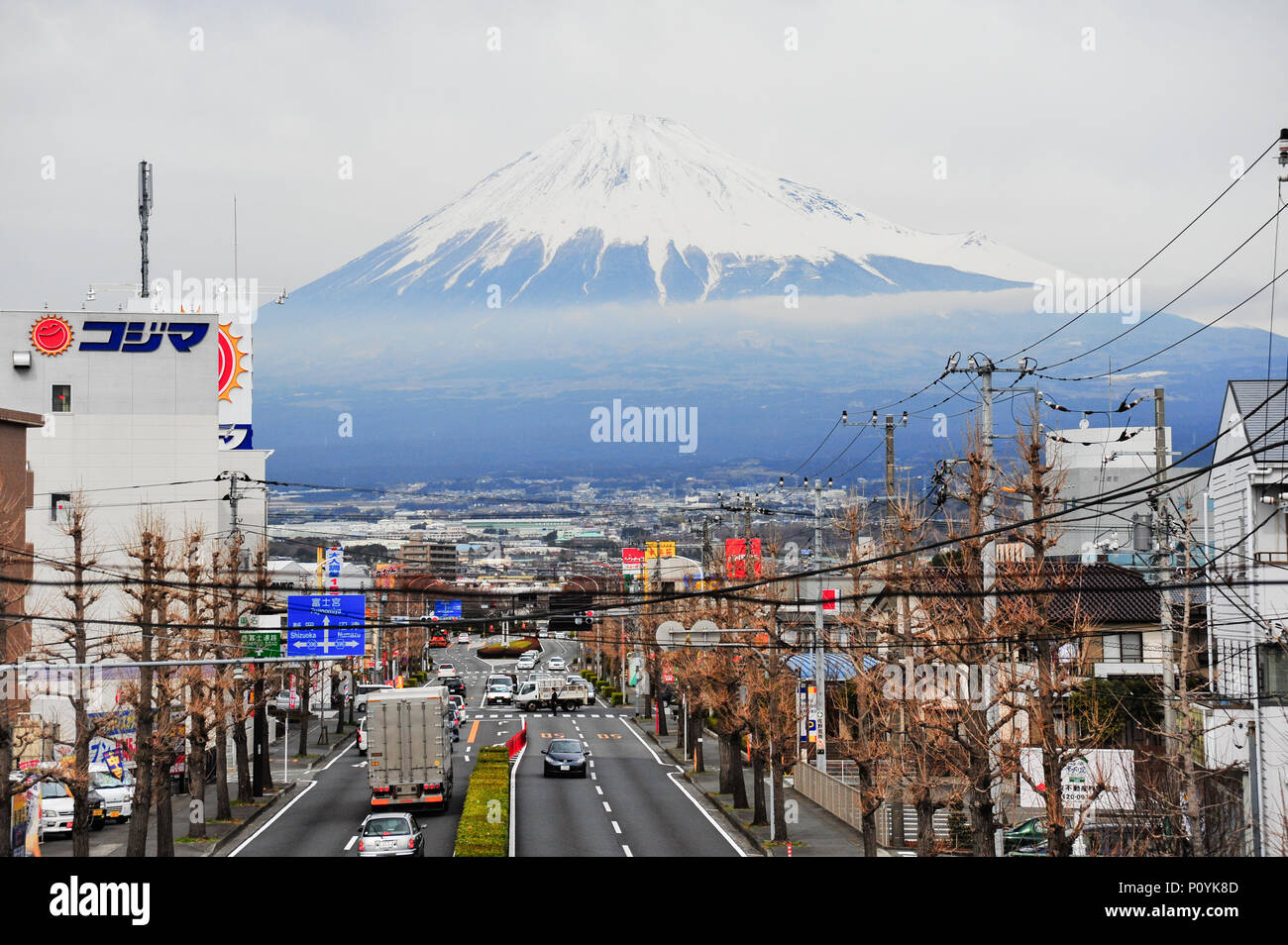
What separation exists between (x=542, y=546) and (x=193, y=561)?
130 metres

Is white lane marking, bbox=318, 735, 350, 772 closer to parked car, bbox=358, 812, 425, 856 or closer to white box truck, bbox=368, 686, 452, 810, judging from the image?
white box truck, bbox=368, 686, 452, 810

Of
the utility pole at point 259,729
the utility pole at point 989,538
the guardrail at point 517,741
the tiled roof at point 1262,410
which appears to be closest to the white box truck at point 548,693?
the guardrail at point 517,741

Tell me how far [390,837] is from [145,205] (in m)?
72.1

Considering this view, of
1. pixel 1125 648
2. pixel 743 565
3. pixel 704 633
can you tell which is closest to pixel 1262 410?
pixel 704 633

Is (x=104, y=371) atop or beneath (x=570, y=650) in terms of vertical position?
atop

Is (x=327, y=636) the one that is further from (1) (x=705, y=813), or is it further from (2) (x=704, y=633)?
(1) (x=705, y=813)

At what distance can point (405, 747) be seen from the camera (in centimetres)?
4731

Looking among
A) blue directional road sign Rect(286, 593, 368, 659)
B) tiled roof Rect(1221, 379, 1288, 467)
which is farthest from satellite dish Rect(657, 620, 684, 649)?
tiled roof Rect(1221, 379, 1288, 467)

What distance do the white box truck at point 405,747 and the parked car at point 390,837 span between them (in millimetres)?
7899

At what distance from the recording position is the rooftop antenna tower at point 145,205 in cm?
9544
